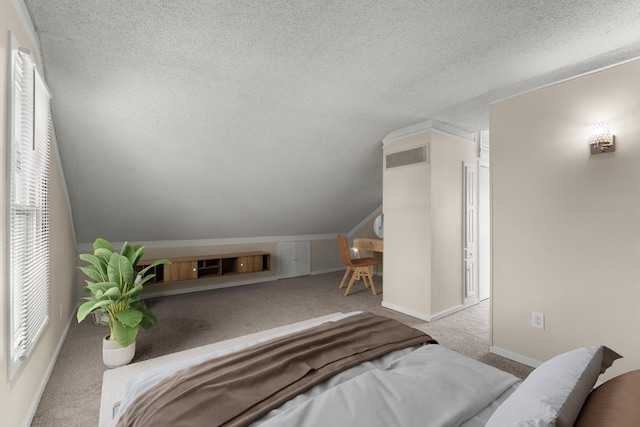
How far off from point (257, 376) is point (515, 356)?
252 cm

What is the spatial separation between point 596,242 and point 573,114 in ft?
3.37

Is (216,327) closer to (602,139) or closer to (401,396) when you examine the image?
(401,396)

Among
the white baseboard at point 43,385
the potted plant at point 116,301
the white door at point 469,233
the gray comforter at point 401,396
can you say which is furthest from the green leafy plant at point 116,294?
the white door at point 469,233

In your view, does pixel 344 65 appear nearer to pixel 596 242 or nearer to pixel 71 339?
pixel 596 242

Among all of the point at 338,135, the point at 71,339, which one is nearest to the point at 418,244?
the point at 338,135

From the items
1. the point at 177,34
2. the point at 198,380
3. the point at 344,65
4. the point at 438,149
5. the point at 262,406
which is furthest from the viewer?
the point at 438,149

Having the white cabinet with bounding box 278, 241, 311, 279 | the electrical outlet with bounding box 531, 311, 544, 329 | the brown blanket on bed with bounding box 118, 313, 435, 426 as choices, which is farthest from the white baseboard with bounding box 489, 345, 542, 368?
the white cabinet with bounding box 278, 241, 311, 279

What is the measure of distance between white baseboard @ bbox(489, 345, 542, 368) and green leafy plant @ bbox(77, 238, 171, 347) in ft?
10.5

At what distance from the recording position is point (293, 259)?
246 inches

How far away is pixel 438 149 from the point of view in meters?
3.72

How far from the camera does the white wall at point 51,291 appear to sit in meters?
1.45

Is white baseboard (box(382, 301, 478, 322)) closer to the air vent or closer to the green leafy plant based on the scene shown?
the air vent

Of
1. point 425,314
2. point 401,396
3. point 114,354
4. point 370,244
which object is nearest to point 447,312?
point 425,314

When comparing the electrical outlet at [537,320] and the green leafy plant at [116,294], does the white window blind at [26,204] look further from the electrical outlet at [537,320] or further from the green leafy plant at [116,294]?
the electrical outlet at [537,320]
